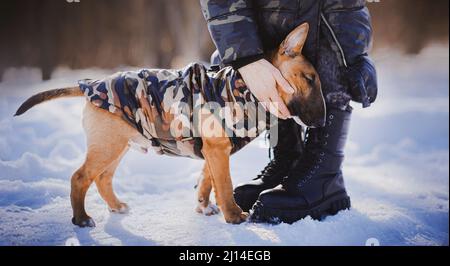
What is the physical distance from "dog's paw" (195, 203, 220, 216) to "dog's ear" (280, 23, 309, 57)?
0.48m

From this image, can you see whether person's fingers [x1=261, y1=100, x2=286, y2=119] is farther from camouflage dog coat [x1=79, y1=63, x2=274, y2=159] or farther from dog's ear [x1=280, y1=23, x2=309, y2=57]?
dog's ear [x1=280, y1=23, x2=309, y2=57]

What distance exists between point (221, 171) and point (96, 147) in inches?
12.6

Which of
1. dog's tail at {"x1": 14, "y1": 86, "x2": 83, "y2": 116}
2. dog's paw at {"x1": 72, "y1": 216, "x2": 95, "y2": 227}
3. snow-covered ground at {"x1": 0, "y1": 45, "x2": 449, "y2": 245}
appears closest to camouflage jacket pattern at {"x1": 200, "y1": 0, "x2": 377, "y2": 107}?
snow-covered ground at {"x1": 0, "y1": 45, "x2": 449, "y2": 245}

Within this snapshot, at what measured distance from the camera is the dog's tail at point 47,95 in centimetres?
117

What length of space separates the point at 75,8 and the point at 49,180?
0.49m

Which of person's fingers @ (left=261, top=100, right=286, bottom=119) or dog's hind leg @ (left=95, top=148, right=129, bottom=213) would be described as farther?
dog's hind leg @ (left=95, top=148, right=129, bottom=213)

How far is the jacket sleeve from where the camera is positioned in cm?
112

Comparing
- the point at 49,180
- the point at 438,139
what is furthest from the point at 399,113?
Answer: the point at 49,180

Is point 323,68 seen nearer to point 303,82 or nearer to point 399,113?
point 303,82

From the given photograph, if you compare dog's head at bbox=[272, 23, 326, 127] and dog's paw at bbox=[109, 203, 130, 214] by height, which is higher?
dog's head at bbox=[272, 23, 326, 127]

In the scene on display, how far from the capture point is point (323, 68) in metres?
1.21

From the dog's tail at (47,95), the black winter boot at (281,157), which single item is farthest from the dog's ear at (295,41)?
the dog's tail at (47,95)

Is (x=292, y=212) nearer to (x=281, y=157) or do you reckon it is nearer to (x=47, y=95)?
(x=281, y=157)
